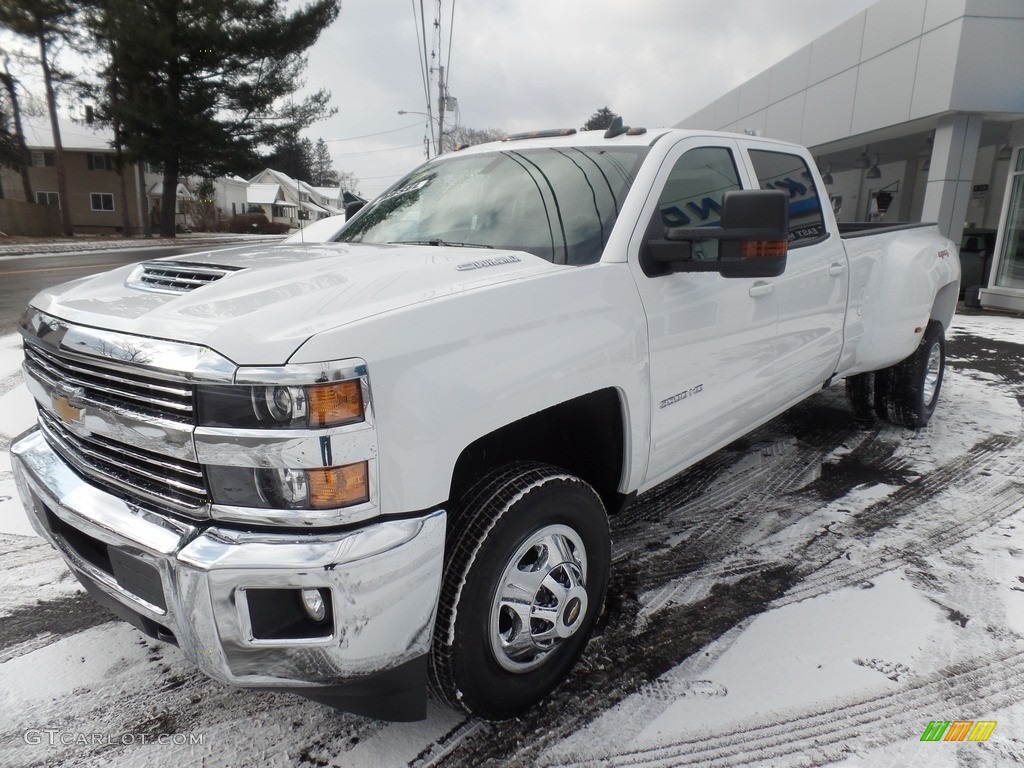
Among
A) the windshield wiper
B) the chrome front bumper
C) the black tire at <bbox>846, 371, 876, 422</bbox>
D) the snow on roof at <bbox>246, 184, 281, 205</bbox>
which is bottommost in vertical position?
the black tire at <bbox>846, 371, 876, 422</bbox>

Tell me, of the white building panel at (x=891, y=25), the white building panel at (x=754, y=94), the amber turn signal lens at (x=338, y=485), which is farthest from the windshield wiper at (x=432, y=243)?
Answer: the white building panel at (x=754, y=94)

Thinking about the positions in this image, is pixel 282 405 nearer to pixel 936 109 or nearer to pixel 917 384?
pixel 917 384

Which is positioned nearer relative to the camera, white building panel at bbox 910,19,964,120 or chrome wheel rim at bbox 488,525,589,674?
chrome wheel rim at bbox 488,525,589,674

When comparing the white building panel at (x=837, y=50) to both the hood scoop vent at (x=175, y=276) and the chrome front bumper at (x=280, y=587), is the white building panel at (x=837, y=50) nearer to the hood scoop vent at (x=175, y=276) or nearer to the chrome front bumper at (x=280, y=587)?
the hood scoop vent at (x=175, y=276)

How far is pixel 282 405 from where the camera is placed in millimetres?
1629

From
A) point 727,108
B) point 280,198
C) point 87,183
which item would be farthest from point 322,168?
point 727,108

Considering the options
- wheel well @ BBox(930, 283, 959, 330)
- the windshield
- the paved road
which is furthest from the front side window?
wheel well @ BBox(930, 283, 959, 330)

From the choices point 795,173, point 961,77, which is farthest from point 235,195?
point 795,173

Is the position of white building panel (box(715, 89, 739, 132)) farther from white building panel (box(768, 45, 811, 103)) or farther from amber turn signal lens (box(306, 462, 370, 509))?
amber turn signal lens (box(306, 462, 370, 509))

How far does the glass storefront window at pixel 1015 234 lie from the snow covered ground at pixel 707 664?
1087 centimetres

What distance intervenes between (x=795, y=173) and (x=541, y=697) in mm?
3085

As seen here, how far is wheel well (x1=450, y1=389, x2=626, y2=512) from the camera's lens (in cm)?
226

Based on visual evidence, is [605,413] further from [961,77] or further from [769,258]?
[961,77]

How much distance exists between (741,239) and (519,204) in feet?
3.07
